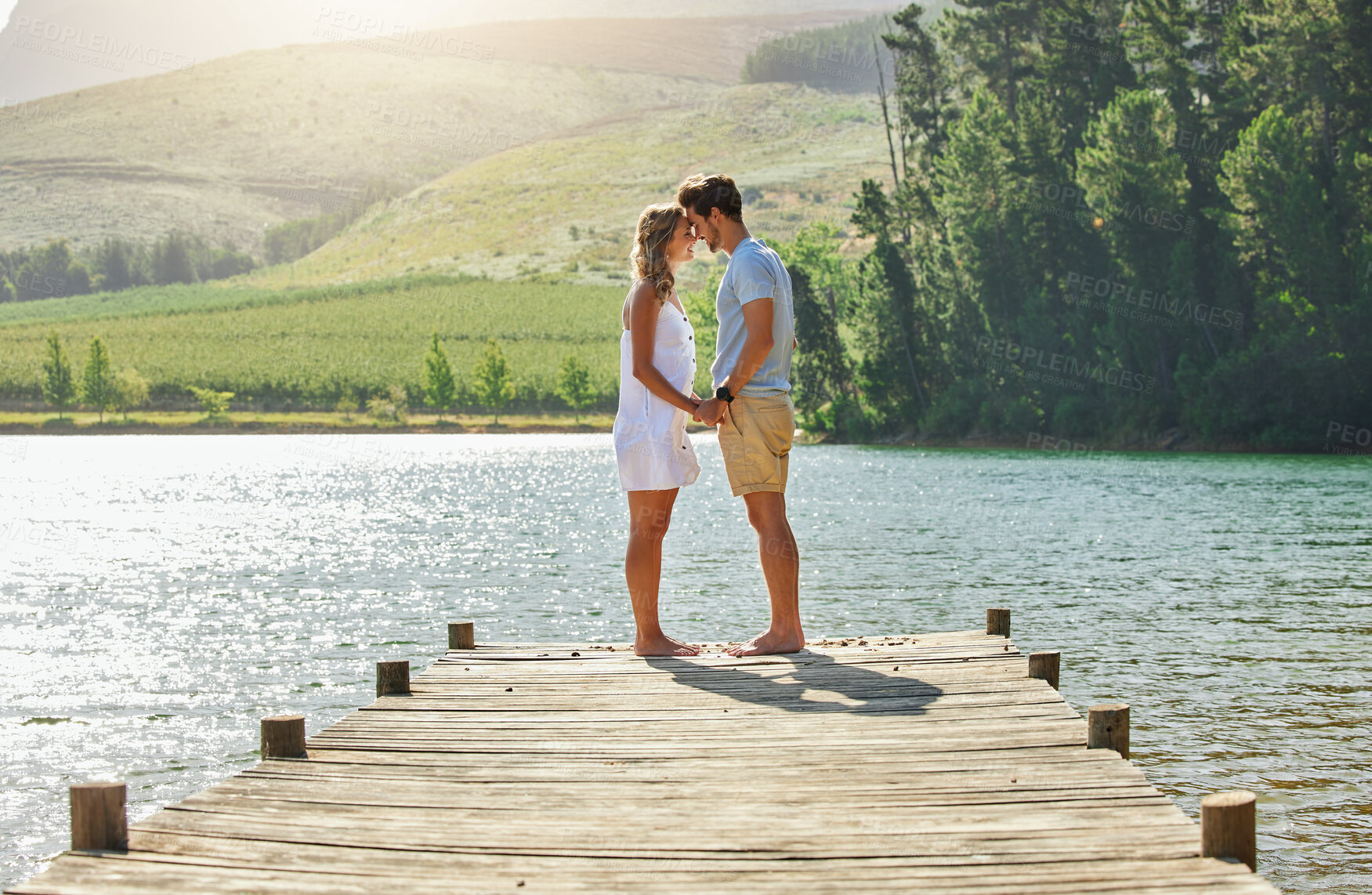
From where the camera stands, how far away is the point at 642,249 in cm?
724

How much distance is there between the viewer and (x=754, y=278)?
23.2ft

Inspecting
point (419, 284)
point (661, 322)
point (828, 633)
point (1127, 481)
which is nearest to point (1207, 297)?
point (1127, 481)

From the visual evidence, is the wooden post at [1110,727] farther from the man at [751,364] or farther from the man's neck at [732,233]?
the man's neck at [732,233]

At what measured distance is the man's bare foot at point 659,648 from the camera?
772cm

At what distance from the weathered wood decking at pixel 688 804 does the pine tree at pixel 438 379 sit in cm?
10659

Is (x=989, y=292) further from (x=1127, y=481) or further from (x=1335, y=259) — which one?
(x=1127, y=481)

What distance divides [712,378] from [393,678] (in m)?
2.50

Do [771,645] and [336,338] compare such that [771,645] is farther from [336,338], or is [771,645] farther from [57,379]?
[336,338]

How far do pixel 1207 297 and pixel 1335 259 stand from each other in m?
6.50

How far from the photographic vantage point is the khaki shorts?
722cm

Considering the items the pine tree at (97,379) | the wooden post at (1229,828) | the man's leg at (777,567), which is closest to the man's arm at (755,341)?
the man's leg at (777,567)

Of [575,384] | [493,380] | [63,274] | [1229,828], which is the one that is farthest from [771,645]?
[63,274]

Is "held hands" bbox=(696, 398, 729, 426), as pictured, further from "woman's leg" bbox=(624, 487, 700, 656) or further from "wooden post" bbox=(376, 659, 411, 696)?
"wooden post" bbox=(376, 659, 411, 696)

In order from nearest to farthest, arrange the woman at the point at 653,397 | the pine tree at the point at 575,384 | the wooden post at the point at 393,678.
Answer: the wooden post at the point at 393,678 → the woman at the point at 653,397 → the pine tree at the point at 575,384
